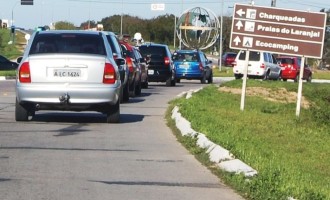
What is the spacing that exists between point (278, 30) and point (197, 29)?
1674 inches

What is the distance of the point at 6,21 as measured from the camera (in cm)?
10219

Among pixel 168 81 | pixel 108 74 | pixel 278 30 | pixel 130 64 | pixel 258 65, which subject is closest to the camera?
pixel 108 74

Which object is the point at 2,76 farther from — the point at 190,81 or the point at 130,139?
the point at 130,139

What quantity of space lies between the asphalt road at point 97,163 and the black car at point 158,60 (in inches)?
661

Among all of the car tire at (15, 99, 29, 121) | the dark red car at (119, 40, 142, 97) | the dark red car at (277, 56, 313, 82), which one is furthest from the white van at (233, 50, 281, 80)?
the car tire at (15, 99, 29, 121)

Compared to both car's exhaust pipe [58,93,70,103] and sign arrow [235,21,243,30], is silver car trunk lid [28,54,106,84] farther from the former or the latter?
sign arrow [235,21,243,30]

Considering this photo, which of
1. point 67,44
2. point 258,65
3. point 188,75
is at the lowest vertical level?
point 188,75

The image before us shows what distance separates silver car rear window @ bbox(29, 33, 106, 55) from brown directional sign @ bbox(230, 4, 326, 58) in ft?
15.6

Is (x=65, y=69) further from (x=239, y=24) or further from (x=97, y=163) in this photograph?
(x=239, y=24)

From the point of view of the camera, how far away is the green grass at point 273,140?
8.53 meters

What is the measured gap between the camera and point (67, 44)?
51.5 ft

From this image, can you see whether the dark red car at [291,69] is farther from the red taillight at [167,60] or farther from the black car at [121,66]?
the black car at [121,66]

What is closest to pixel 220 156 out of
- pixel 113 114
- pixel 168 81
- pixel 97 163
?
pixel 97 163

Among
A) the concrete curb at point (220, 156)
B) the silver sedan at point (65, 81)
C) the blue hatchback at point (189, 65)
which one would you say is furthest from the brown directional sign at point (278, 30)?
the blue hatchback at point (189, 65)
